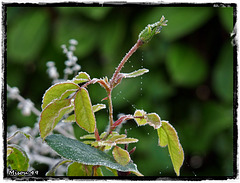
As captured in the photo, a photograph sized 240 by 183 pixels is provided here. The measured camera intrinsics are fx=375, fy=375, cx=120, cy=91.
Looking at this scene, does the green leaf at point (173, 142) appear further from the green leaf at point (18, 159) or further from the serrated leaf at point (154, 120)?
the green leaf at point (18, 159)

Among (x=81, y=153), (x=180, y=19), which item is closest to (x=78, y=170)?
(x=81, y=153)

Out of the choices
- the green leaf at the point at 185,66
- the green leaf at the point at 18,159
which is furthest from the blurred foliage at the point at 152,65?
the green leaf at the point at 18,159

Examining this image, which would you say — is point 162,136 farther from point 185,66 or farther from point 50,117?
point 185,66

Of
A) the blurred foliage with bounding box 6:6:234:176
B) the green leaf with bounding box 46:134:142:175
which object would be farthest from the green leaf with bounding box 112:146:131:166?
the blurred foliage with bounding box 6:6:234:176

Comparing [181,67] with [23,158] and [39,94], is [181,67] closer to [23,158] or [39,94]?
[39,94]

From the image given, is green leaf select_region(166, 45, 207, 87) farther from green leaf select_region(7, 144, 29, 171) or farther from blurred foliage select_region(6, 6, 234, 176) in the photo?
green leaf select_region(7, 144, 29, 171)

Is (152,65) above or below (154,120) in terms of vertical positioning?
above

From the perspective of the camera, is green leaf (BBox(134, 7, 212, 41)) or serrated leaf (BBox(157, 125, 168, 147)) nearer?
serrated leaf (BBox(157, 125, 168, 147))
